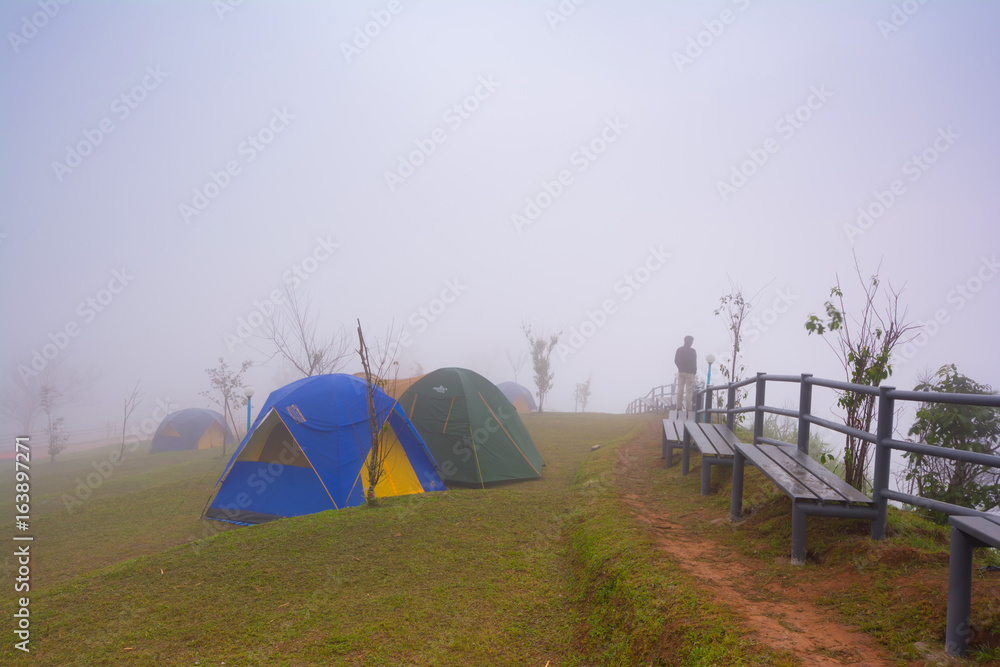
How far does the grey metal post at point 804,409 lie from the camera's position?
436 centimetres

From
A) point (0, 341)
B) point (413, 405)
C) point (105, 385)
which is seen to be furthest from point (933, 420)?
point (0, 341)

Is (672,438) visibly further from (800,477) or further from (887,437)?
(887,437)

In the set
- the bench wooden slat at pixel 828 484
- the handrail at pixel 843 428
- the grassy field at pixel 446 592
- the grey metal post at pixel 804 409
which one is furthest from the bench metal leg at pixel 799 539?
the grey metal post at pixel 804 409

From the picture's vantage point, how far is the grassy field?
295cm

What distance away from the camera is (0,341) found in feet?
291

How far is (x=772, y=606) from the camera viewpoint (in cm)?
284

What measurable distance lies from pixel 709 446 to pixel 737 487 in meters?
1.07

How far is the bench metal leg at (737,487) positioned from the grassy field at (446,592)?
136 mm

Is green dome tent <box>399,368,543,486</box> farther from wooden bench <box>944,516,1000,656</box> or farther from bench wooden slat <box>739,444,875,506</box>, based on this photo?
wooden bench <box>944,516,1000,656</box>

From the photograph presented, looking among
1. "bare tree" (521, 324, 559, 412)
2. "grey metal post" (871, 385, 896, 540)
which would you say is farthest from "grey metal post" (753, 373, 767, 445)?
"bare tree" (521, 324, 559, 412)

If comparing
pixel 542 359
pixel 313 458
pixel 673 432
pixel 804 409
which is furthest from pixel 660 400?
pixel 804 409

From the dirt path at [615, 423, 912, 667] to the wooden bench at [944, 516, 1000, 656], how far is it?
10.4 inches

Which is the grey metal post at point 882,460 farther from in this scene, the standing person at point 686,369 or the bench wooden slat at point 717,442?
the standing person at point 686,369

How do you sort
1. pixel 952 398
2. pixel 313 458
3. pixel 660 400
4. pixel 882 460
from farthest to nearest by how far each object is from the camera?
pixel 660 400, pixel 313 458, pixel 882 460, pixel 952 398
